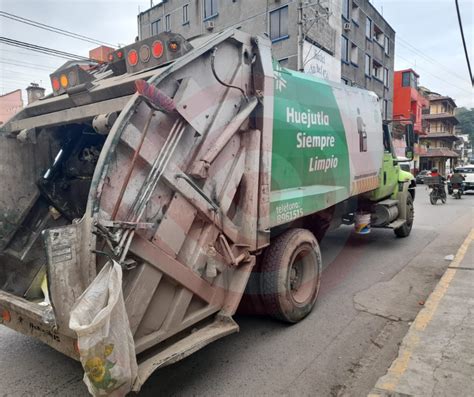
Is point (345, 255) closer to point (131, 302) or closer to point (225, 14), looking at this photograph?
point (131, 302)

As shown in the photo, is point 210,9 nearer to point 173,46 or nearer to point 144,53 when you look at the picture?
point 144,53

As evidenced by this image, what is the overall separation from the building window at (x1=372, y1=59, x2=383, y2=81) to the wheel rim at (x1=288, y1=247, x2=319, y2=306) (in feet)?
100

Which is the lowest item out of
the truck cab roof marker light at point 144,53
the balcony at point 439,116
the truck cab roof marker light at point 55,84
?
the truck cab roof marker light at point 55,84

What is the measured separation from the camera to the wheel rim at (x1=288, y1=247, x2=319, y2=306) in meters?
4.11

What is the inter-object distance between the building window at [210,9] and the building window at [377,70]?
1420 cm

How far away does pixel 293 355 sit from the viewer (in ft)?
11.1

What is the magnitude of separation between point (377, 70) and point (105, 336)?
1372 inches

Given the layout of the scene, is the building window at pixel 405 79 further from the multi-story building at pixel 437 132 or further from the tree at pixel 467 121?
the tree at pixel 467 121

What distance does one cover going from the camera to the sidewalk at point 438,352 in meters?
2.78

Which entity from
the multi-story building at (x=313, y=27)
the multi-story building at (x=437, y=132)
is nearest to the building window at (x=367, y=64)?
the multi-story building at (x=313, y=27)

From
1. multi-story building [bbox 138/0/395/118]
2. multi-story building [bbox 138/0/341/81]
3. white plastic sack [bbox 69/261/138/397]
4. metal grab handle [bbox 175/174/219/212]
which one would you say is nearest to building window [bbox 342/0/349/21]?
multi-story building [bbox 138/0/395/118]

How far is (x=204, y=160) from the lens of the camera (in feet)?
9.78

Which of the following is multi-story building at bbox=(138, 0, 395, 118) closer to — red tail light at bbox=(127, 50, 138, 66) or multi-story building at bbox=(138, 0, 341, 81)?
multi-story building at bbox=(138, 0, 341, 81)

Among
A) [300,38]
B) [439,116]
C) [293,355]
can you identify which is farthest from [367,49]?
[293,355]
